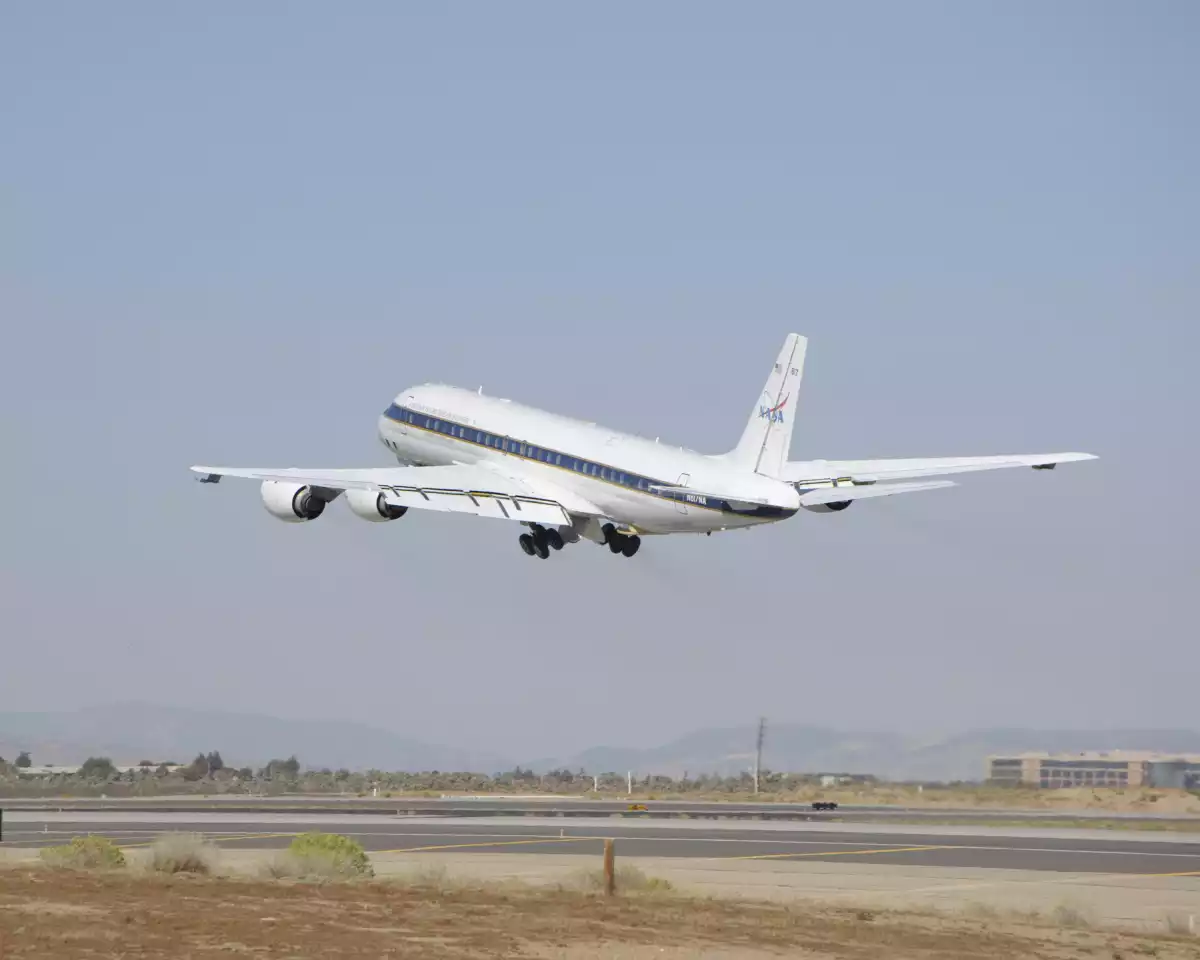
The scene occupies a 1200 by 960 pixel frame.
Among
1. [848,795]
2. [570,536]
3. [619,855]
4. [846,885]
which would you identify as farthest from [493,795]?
[846,885]

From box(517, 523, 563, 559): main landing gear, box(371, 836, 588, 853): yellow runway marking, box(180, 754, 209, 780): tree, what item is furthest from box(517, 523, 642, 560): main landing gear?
box(180, 754, 209, 780): tree

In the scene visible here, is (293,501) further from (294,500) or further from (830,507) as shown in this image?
(830,507)

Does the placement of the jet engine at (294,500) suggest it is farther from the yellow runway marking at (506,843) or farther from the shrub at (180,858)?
the shrub at (180,858)

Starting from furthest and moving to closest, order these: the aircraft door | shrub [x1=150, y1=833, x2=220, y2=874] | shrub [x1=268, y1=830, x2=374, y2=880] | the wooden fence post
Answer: the aircraft door < shrub [x1=150, y1=833, x2=220, y2=874] < shrub [x1=268, y1=830, x2=374, y2=880] < the wooden fence post

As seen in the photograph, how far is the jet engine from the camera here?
84.2 m

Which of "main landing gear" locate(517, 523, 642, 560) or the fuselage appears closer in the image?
the fuselage

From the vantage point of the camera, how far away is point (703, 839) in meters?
66.1

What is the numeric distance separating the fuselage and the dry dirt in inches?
1139

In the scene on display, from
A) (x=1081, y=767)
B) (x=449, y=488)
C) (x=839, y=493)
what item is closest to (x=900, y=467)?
(x=839, y=493)

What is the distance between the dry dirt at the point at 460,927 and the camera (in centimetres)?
3734

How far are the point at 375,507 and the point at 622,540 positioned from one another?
1057 centimetres

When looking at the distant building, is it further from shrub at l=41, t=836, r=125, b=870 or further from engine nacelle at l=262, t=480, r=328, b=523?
shrub at l=41, t=836, r=125, b=870

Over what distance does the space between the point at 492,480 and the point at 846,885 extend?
37.2 m

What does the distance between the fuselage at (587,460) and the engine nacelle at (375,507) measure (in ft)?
17.0
